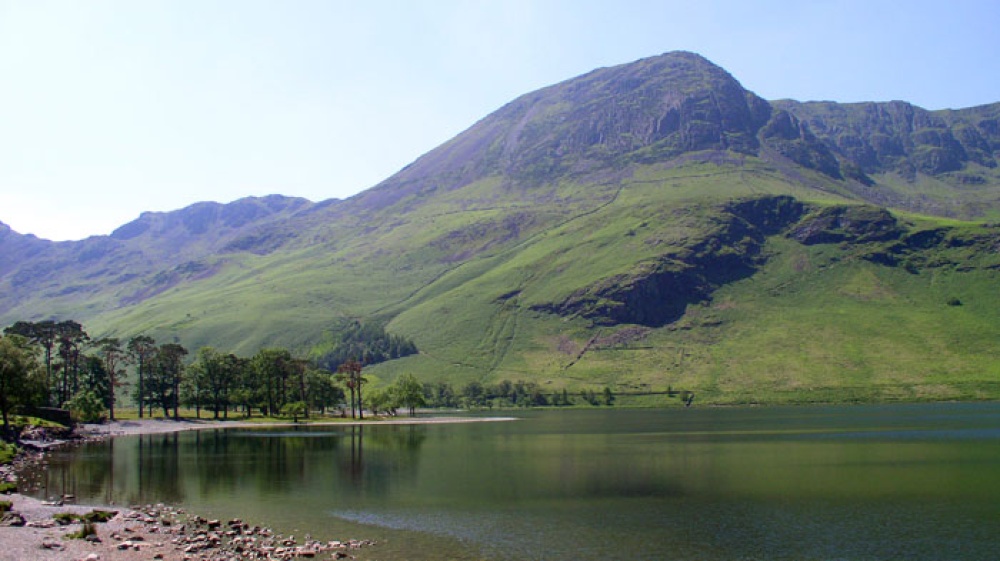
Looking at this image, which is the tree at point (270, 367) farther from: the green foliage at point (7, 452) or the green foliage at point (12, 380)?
the green foliage at point (7, 452)

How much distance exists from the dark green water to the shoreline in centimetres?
313

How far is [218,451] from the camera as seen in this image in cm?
10894

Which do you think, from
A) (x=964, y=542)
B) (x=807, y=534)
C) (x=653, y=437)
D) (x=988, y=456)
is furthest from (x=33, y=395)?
(x=988, y=456)

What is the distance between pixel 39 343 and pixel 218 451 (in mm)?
83920

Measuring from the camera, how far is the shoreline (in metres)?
42.2

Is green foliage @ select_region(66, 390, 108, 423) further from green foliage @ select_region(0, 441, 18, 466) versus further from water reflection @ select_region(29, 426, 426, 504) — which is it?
green foliage @ select_region(0, 441, 18, 466)

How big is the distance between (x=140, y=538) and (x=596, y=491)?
39.3 meters

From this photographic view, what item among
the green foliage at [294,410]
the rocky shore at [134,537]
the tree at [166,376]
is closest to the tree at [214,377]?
the tree at [166,376]

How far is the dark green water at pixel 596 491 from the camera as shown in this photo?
162ft

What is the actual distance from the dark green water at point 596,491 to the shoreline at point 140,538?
10.3 ft

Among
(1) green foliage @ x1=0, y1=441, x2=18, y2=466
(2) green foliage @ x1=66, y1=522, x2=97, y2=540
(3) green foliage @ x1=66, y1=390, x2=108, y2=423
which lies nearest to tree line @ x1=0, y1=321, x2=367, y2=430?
(3) green foliage @ x1=66, y1=390, x2=108, y2=423

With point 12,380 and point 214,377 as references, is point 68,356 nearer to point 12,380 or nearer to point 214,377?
point 214,377

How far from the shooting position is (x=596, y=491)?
230 feet

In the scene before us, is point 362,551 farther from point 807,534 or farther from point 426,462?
point 426,462
